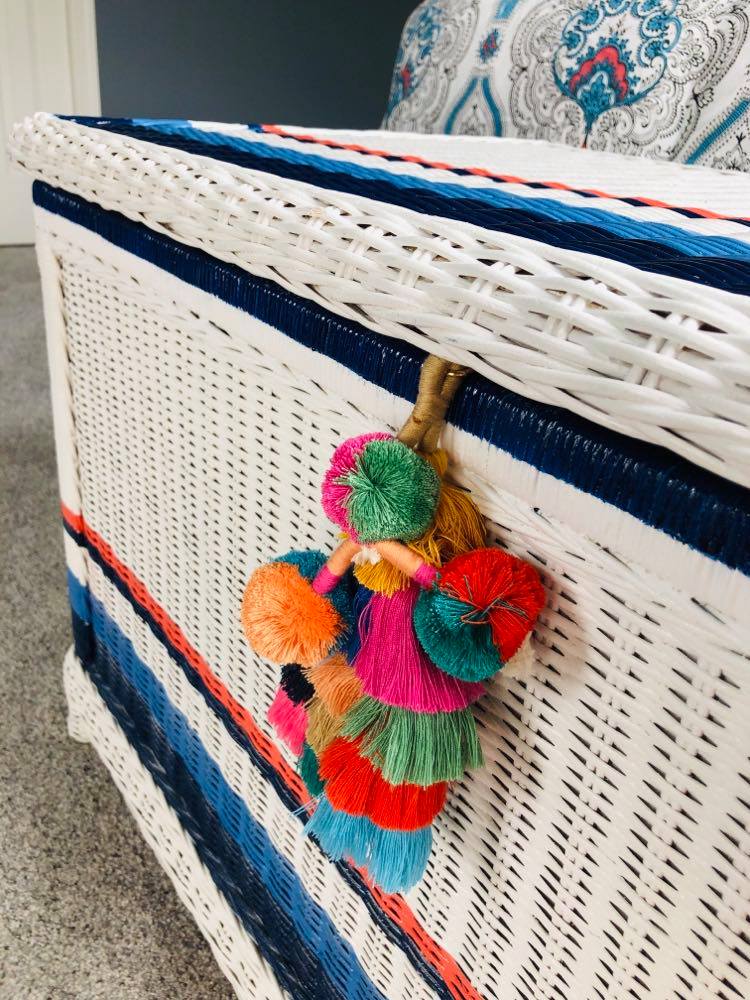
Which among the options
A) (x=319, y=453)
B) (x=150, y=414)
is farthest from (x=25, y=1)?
(x=319, y=453)

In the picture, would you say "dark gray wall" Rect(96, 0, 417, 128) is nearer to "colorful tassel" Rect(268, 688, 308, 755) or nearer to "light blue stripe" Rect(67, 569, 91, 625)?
"light blue stripe" Rect(67, 569, 91, 625)

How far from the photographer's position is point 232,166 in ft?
1.68

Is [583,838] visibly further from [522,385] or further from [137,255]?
[137,255]

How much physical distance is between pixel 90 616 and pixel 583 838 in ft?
2.34

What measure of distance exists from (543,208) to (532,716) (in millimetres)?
278

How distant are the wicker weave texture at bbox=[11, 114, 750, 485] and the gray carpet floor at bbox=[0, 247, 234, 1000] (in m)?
0.61

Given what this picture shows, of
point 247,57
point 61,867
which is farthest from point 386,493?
point 247,57

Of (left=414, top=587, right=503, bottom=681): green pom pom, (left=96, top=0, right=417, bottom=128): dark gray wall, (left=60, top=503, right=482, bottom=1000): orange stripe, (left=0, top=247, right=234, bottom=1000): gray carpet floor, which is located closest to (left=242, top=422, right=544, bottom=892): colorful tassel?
(left=414, top=587, right=503, bottom=681): green pom pom

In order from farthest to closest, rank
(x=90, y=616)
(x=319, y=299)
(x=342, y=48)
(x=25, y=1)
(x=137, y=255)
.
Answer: (x=342, y=48), (x=25, y=1), (x=90, y=616), (x=137, y=255), (x=319, y=299)

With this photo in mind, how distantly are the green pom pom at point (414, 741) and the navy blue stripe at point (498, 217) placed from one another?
22cm

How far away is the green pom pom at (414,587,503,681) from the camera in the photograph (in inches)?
13.5

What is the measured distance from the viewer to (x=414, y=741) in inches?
14.9

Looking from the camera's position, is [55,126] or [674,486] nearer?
[674,486]

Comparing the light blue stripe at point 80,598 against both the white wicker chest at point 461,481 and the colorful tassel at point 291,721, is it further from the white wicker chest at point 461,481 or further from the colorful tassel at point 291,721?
the colorful tassel at point 291,721
